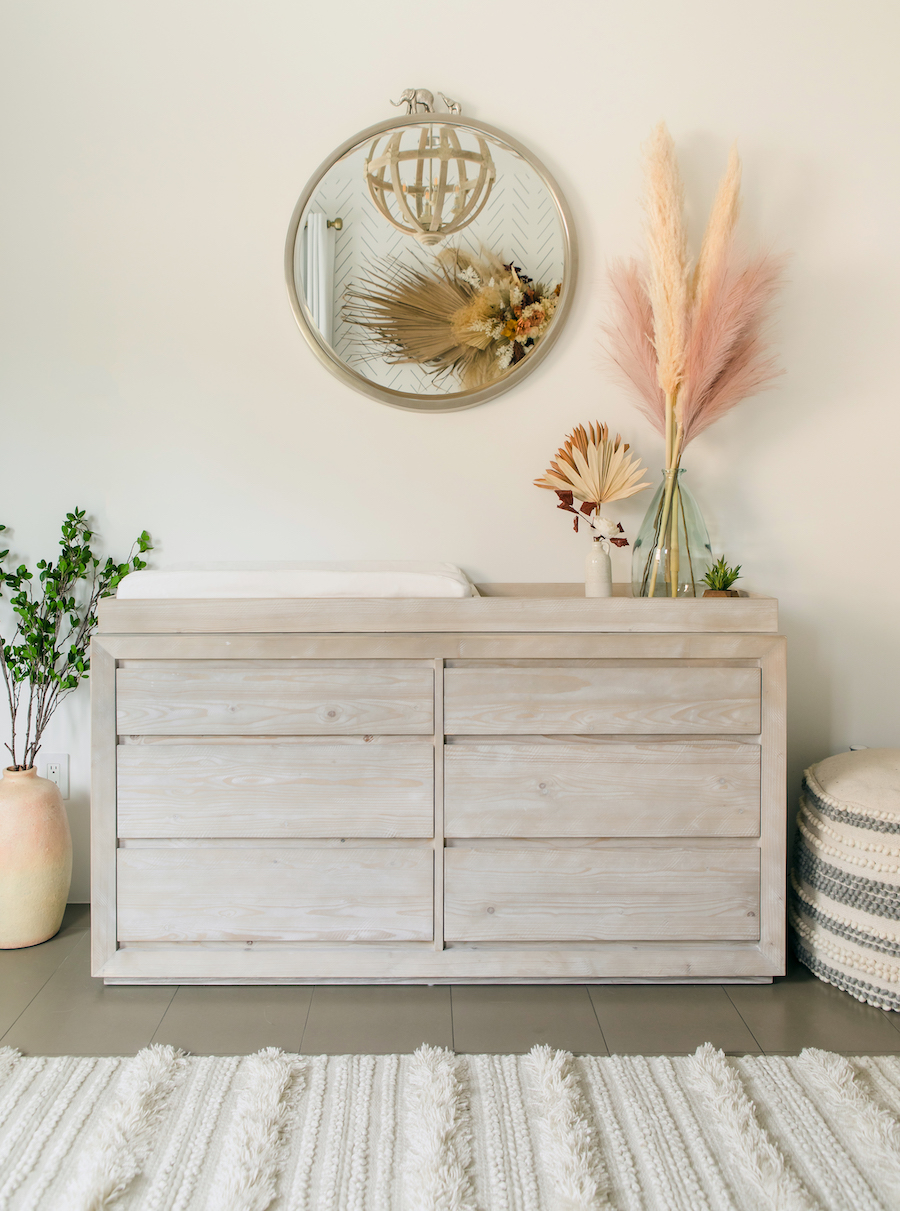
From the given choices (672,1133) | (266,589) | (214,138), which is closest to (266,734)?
(266,589)

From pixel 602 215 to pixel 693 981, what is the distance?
5.66ft

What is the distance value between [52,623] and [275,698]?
0.73m

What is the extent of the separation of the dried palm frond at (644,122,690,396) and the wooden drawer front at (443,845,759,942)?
101 cm

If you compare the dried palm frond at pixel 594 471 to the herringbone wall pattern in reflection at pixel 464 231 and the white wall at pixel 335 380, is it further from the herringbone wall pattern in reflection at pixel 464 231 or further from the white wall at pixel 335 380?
the herringbone wall pattern in reflection at pixel 464 231

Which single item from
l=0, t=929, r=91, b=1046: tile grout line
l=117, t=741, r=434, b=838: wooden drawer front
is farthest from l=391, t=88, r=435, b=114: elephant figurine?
l=0, t=929, r=91, b=1046: tile grout line

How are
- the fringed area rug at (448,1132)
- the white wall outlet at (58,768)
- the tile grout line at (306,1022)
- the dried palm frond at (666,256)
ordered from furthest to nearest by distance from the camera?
the white wall outlet at (58,768) < the dried palm frond at (666,256) < the tile grout line at (306,1022) < the fringed area rug at (448,1132)

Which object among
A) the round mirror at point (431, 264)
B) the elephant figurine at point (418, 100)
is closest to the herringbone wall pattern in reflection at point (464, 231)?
the round mirror at point (431, 264)

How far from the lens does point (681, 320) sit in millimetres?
1663

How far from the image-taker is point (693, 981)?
5.18ft

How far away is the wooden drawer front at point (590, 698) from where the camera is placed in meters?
1.53

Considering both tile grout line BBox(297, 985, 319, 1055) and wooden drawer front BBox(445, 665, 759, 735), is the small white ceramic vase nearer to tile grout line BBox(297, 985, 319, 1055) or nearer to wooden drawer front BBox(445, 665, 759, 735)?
wooden drawer front BBox(445, 665, 759, 735)

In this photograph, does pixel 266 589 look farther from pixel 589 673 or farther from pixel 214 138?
pixel 214 138

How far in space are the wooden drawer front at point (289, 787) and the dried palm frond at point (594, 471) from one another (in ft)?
2.25

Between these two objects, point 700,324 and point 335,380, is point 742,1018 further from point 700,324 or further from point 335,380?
point 335,380
